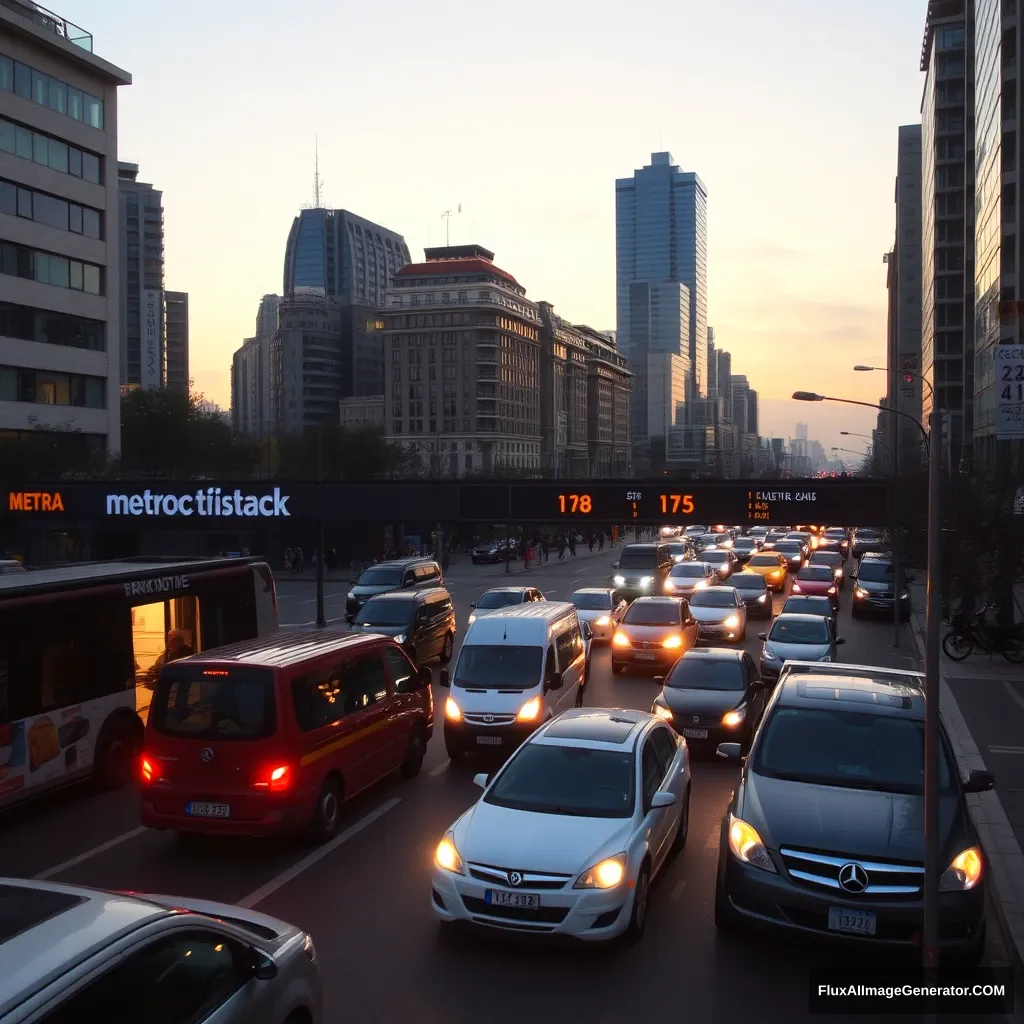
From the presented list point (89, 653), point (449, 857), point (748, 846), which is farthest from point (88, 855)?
point (748, 846)

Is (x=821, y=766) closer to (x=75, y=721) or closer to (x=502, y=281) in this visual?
(x=75, y=721)

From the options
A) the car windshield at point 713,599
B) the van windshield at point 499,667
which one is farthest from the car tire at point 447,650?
the van windshield at point 499,667

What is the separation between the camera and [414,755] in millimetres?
14195

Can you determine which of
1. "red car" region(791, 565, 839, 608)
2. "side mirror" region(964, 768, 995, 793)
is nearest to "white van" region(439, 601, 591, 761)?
"side mirror" region(964, 768, 995, 793)

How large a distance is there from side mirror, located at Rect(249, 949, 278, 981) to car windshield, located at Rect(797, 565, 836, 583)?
3357cm

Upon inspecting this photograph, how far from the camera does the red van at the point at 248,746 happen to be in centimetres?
1053

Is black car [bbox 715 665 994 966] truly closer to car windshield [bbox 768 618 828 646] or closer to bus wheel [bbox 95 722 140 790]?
bus wheel [bbox 95 722 140 790]

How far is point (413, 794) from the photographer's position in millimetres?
13422

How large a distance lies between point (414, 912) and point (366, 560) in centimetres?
5252

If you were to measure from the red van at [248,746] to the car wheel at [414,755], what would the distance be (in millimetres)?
2152

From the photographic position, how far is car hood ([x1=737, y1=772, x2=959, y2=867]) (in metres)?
7.89

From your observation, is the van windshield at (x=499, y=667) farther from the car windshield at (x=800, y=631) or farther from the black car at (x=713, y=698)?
the car windshield at (x=800, y=631)

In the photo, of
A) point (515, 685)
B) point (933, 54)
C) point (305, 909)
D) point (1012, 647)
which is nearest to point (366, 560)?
point (1012, 647)

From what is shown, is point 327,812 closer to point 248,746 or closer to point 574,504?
point 248,746
